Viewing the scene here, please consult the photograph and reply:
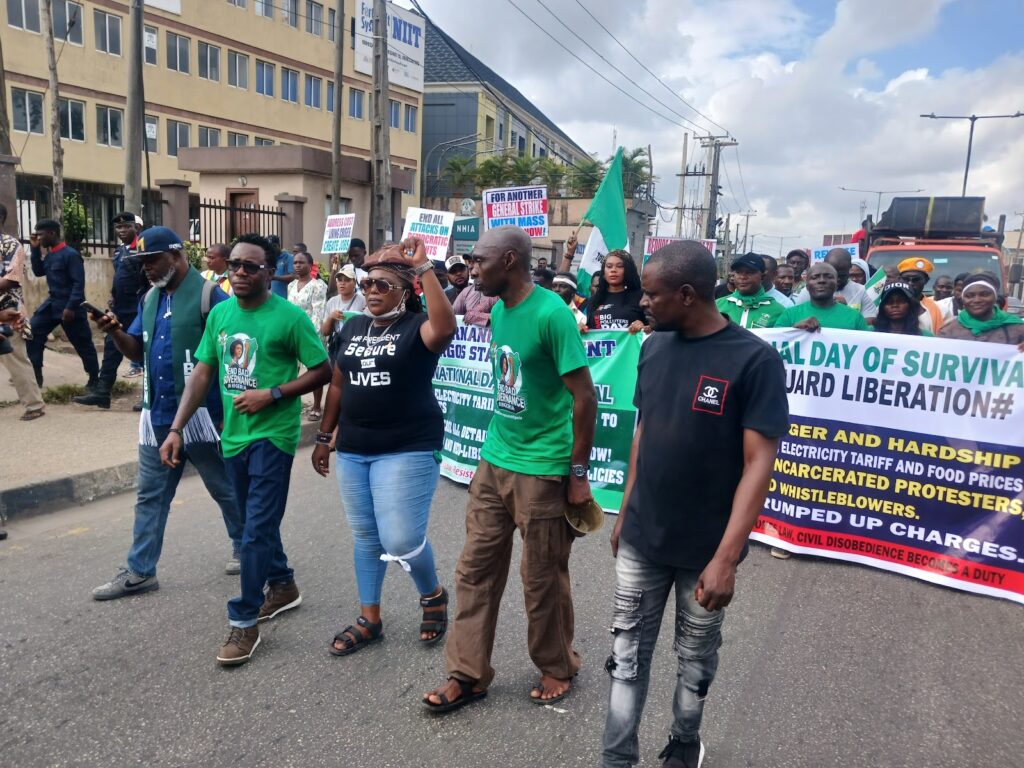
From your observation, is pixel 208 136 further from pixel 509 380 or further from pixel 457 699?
pixel 457 699

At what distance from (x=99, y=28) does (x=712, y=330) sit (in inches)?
1349

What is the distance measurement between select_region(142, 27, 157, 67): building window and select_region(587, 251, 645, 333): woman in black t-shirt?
3087cm

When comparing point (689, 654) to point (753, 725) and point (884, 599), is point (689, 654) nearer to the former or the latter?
point (753, 725)

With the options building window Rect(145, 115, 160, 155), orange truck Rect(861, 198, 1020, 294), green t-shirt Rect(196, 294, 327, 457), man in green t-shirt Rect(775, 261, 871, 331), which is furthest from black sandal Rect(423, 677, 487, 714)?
building window Rect(145, 115, 160, 155)

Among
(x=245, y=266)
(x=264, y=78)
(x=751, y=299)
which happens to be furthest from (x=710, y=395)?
(x=264, y=78)

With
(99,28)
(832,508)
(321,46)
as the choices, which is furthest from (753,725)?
(321,46)

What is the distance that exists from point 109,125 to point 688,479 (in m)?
34.0

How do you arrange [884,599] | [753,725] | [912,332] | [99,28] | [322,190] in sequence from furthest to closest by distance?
1. [99,28]
2. [322,190]
3. [912,332]
4. [884,599]
5. [753,725]

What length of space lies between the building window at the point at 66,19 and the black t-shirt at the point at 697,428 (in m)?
32.2

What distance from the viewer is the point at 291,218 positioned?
18438mm

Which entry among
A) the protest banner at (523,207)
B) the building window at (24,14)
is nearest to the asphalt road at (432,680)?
the protest banner at (523,207)

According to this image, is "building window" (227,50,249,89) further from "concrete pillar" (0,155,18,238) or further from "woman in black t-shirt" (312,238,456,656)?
"woman in black t-shirt" (312,238,456,656)

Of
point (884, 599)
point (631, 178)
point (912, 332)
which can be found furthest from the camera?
point (631, 178)

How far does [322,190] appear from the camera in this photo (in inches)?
794
